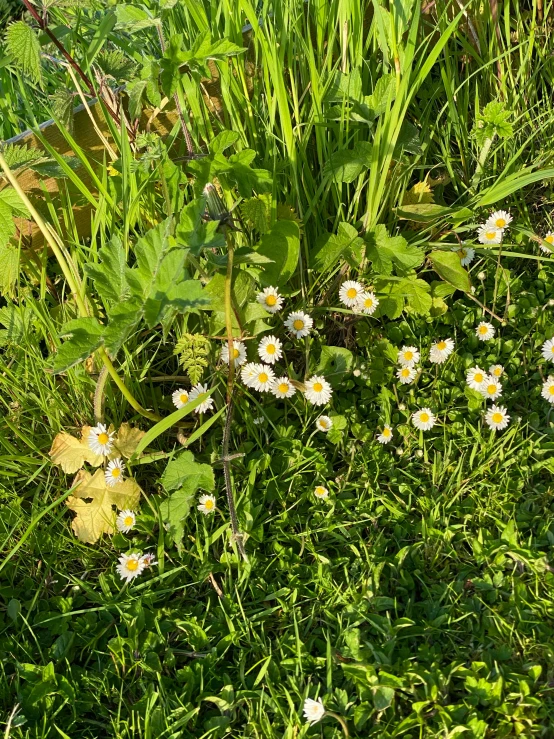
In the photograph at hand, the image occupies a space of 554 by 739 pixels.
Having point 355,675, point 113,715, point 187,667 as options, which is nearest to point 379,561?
point 355,675

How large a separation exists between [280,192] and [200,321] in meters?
0.46

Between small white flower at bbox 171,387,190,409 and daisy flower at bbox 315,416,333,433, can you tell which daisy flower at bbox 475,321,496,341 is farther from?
small white flower at bbox 171,387,190,409

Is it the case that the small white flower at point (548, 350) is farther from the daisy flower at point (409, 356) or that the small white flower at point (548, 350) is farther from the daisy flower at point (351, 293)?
the daisy flower at point (351, 293)

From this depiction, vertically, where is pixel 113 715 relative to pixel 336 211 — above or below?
below

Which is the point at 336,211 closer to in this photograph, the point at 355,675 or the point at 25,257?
the point at 25,257

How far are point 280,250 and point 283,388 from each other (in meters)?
0.34

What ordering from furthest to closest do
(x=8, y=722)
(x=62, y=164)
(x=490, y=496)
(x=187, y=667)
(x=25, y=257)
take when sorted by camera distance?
(x=25, y=257)
(x=490, y=496)
(x=62, y=164)
(x=187, y=667)
(x=8, y=722)

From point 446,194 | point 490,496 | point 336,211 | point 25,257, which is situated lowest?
point 490,496

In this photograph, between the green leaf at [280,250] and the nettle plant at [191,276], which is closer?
the nettle plant at [191,276]

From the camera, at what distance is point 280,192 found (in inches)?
76.8

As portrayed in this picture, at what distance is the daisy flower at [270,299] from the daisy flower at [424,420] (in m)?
0.46

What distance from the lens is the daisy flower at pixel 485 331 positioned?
194 centimetres

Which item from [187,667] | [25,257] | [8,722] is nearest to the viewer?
[8,722]

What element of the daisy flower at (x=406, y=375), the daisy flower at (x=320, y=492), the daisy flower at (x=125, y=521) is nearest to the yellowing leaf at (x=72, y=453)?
the daisy flower at (x=125, y=521)
